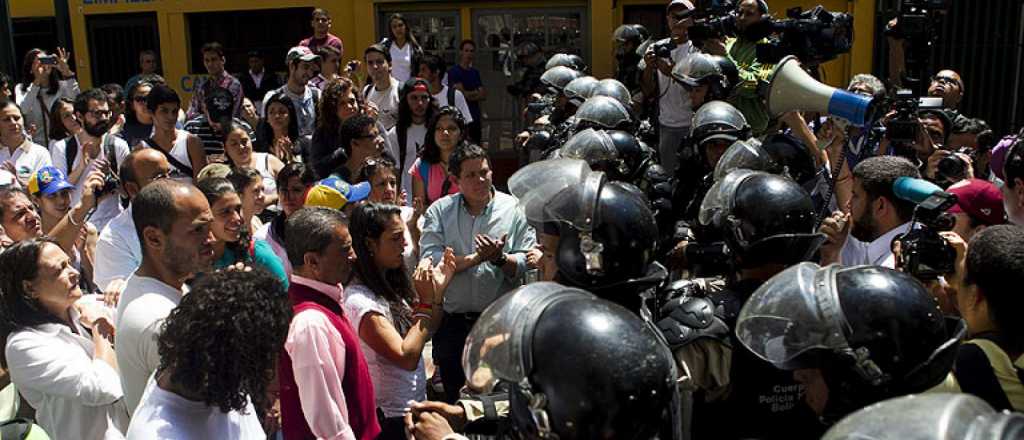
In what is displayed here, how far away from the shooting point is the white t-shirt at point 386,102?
8.17m

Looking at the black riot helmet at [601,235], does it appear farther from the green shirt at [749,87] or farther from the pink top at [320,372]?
the green shirt at [749,87]

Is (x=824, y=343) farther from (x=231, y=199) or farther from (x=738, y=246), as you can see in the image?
(x=231, y=199)

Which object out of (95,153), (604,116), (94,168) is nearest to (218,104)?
(95,153)

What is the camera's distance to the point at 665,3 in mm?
11945

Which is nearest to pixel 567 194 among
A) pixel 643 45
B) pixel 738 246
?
pixel 738 246

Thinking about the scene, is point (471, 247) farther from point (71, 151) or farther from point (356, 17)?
point (356, 17)

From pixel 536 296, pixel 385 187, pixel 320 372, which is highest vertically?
pixel 536 296

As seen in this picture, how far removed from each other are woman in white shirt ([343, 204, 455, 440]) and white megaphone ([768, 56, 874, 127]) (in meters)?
1.64

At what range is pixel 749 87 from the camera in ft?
22.5

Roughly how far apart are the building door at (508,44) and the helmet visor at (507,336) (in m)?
9.88

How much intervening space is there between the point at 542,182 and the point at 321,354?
3.40 ft

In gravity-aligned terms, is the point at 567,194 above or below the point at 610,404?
above

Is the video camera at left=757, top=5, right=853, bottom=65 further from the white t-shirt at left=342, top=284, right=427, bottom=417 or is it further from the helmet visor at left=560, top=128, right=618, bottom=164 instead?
the white t-shirt at left=342, top=284, right=427, bottom=417

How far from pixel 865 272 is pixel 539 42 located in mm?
10181
